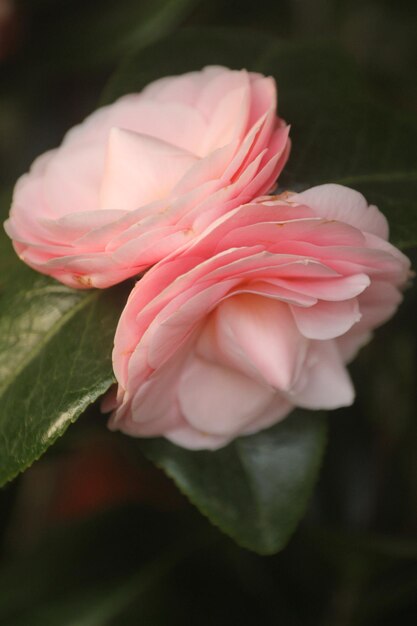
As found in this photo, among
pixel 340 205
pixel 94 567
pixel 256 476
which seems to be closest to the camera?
pixel 340 205

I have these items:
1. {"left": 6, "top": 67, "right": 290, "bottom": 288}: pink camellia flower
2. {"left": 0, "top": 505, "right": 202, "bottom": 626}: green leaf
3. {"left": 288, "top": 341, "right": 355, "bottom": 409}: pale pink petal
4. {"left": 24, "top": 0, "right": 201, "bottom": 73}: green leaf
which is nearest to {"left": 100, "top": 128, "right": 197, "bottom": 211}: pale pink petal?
{"left": 6, "top": 67, "right": 290, "bottom": 288}: pink camellia flower

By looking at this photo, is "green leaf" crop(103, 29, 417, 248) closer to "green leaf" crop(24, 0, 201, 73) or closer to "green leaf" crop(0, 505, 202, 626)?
"green leaf" crop(24, 0, 201, 73)

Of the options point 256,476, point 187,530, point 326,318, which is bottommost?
point 187,530

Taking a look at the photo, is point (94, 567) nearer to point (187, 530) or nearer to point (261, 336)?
point (187, 530)

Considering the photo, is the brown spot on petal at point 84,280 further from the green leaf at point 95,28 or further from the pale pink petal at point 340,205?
the green leaf at point 95,28

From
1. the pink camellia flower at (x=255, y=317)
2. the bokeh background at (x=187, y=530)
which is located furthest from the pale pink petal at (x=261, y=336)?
the bokeh background at (x=187, y=530)

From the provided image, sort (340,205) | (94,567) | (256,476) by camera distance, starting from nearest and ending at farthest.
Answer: (340,205) < (256,476) < (94,567)

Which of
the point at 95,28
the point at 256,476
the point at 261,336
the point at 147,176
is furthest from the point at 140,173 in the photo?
the point at 95,28
